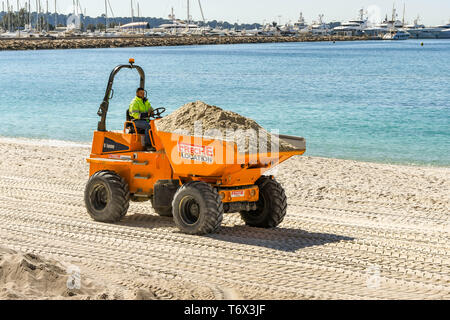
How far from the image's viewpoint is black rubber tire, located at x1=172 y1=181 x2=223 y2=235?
8320 mm

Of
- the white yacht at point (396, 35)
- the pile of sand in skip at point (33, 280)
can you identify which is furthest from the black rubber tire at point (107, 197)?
the white yacht at point (396, 35)

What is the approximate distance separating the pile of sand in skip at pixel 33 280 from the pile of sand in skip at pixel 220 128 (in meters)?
2.65

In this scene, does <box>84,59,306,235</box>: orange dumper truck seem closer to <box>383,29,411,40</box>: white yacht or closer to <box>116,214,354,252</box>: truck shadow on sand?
<box>116,214,354,252</box>: truck shadow on sand

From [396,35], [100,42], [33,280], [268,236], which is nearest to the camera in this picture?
[33,280]

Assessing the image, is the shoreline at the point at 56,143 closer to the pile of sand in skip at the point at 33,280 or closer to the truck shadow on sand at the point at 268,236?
the truck shadow on sand at the point at 268,236

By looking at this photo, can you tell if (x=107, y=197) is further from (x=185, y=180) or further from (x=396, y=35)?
(x=396, y=35)

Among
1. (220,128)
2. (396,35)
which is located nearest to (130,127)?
(220,128)

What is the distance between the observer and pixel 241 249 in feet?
26.5

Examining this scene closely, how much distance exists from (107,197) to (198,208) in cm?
156

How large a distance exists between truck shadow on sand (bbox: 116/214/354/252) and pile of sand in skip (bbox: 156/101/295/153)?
44.2 inches

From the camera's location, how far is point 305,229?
30.6 feet

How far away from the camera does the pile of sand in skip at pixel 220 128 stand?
8.27m

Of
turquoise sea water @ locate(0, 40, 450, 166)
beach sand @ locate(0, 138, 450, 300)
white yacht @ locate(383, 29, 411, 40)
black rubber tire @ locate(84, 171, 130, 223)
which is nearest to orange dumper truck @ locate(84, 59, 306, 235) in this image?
black rubber tire @ locate(84, 171, 130, 223)
